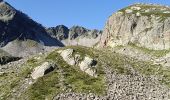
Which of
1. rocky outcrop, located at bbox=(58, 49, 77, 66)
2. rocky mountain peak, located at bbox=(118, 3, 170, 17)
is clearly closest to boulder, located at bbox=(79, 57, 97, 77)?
rocky outcrop, located at bbox=(58, 49, 77, 66)

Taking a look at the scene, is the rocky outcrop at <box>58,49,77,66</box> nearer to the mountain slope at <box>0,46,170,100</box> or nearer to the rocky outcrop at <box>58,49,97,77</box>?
the rocky outcrop at <box>58,49,97,77</box>

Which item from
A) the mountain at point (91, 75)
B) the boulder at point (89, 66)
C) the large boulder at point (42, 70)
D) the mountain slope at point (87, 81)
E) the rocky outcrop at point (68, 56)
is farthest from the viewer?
the rocky outcrop at point (68, 56)

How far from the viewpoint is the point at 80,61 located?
80750mm

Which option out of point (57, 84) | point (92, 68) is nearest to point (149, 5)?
point (92, 68)

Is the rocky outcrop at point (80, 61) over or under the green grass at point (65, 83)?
over

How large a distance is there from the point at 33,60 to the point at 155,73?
2648cm

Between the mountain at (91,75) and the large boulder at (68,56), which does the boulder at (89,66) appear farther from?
the large boulder at (68,56)

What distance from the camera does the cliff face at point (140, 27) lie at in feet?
344

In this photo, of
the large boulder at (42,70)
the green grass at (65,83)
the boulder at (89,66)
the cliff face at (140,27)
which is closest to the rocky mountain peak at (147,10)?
the cliff face at (140,27)

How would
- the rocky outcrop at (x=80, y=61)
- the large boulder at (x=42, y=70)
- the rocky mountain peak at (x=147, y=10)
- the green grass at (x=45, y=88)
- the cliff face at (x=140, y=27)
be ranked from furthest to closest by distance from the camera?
1. the rocky mountain peak at (x=147, y=10)
2. the cliff face at (x=140, y=27)
3. the rocky outcrop at (x=80, y=61)
4. the large boulder at (x=42, y=70)
5. the green grass at (x=45, y=88)

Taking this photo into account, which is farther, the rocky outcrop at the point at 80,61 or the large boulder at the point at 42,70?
the rocky outcrop at the point at 80,61

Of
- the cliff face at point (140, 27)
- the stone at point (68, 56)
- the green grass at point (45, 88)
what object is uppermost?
the cliff face at point (140, 27)

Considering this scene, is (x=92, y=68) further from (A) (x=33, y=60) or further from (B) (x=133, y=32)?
(B) (x=133, y=32)

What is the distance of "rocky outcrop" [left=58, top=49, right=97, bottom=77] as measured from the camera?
77.8 meters
